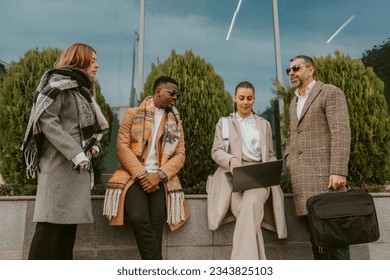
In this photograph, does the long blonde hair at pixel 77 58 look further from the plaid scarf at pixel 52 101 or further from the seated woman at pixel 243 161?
the seated woman at pixel 243 161

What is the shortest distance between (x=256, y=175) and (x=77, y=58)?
1786 mm

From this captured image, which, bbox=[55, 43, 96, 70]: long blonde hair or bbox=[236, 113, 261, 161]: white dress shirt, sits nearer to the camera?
bbox=[55, 43, 96, 70]: long blonde hair

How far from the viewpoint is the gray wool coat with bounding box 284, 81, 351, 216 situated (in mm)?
3084

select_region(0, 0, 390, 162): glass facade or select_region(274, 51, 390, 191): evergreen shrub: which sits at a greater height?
select_region(0, 0, 390, 162): glass facade

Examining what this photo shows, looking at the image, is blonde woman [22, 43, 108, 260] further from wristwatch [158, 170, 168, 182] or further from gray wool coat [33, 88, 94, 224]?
wristwatch [158, 170, 168, 182]

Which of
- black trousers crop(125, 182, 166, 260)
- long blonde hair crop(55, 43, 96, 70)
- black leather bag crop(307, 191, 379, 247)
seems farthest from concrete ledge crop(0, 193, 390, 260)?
long blonde hair crop(55, 43, 96, 70)

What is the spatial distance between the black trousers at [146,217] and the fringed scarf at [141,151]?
0.11m

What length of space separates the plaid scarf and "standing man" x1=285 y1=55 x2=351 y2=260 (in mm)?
1775

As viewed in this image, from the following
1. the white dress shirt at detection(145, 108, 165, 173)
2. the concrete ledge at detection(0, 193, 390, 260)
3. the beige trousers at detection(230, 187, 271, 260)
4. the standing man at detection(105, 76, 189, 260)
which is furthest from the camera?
the concrete ledge at detection(0, 193, 390, 260)

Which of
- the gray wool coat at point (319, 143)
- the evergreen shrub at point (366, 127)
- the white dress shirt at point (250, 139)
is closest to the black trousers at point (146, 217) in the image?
the white dress shirt at point (250, 139)

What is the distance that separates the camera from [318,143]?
3252 millimetres

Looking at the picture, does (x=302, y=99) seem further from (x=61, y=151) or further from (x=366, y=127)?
(x=61, y=151)

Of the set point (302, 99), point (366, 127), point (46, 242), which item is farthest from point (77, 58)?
point (366, 127)

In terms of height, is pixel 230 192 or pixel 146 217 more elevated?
pixel 230 192
